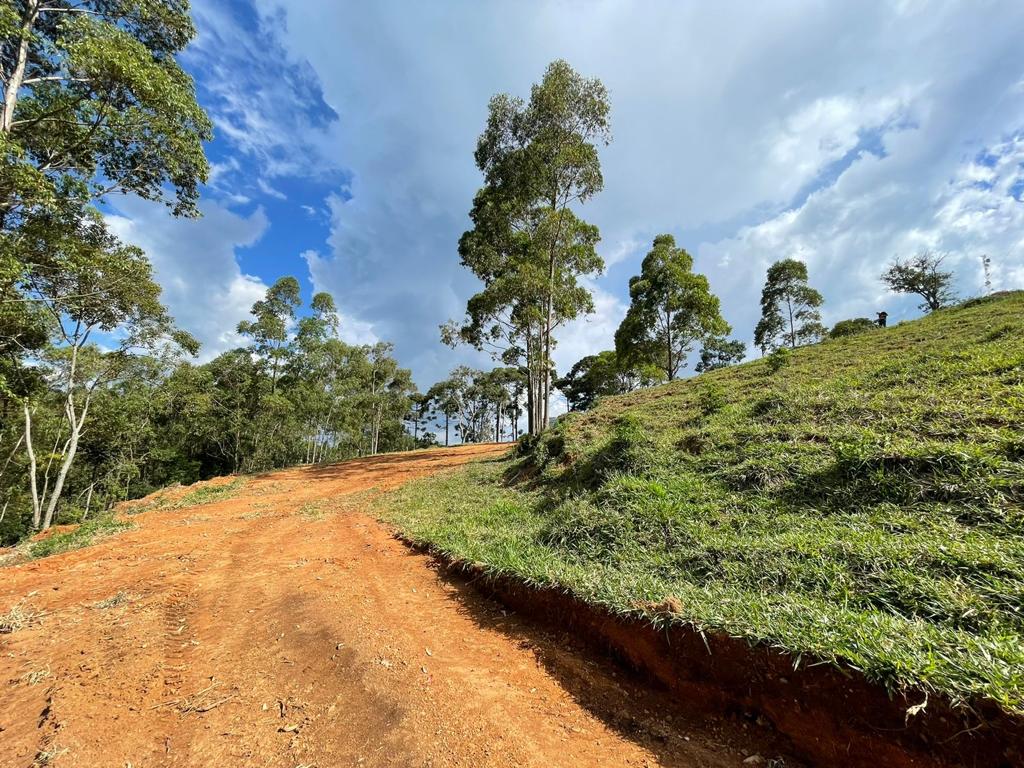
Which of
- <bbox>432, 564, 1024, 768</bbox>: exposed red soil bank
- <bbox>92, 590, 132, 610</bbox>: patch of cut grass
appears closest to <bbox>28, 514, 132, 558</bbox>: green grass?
<bbox>92, 590, 132, 610</bbox>: patch of cut grass

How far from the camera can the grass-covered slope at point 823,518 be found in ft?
8.14

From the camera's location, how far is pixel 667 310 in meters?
21.8

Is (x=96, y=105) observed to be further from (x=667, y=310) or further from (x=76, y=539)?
(x=667, y=310)

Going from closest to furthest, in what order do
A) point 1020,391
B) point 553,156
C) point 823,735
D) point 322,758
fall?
point 823,735 → point 322,758 → point 1020,391 → point 553,156

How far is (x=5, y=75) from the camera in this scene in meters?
7.44

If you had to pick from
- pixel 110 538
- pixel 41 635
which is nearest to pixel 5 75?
pixel 110 538

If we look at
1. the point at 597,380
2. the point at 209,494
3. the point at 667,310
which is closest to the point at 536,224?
the point at 667,310

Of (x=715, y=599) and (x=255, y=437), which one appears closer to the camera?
(x=715, y=599)

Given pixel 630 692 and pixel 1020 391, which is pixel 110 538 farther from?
pixel 1020 391

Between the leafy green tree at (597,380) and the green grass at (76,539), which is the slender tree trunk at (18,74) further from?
the leafy green tree at (597,380)

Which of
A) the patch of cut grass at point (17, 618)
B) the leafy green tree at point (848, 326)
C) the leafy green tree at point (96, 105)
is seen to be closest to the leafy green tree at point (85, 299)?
the leafy green tree at point (96, 105)

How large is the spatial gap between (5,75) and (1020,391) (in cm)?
1695

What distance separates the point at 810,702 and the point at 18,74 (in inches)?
554

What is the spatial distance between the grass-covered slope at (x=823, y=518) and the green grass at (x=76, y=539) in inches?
205
